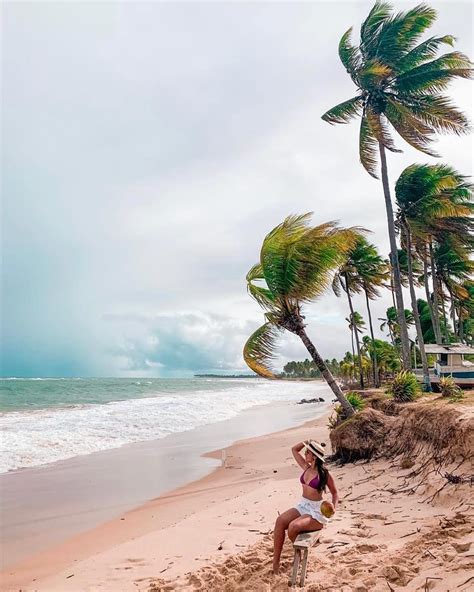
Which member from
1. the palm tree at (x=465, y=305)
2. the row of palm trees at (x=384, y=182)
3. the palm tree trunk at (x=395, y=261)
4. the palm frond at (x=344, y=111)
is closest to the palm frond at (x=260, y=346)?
the row of palm trees at (x=384, y=182)

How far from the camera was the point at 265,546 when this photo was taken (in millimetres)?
5453

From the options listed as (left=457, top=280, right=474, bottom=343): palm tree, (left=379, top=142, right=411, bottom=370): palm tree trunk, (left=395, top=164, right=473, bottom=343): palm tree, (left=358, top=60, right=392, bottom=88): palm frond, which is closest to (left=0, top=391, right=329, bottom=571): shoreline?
(left=379, top=142, right=411, bottom=370): palm tree trunk

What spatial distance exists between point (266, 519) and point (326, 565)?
2.16 meters

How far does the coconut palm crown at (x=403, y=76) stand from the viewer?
15328 mm

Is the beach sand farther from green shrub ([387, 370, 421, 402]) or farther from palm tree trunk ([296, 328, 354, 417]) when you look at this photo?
green shrub ([387, 370, 421, 402])

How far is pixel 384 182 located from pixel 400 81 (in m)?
3.61

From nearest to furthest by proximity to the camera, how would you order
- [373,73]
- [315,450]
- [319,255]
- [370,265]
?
[315,450], [319,255], [373,73], [370,265]

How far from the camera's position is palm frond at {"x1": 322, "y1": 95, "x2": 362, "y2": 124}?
16.6 meters

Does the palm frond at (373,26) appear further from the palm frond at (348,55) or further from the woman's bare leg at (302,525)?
the woman's bare leg at (302,525)

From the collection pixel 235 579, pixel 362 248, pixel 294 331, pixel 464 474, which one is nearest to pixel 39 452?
pixel 294 331

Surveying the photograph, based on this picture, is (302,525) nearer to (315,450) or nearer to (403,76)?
(315,450)

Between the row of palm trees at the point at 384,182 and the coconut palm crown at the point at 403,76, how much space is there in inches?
1.2

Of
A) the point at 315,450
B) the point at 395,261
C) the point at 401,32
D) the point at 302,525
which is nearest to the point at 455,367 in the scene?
the point at 395,261

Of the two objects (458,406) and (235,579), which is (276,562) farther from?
(458,406)
